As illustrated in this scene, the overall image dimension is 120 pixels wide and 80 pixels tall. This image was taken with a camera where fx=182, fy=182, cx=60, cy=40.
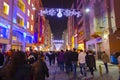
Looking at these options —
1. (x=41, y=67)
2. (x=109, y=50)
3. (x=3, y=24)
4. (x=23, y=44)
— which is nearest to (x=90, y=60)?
(x=41, y=67)

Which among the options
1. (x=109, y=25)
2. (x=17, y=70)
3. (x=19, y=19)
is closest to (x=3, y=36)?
(x=19, y=19)

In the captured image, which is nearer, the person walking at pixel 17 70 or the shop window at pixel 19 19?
the person walking at pixel 17 70

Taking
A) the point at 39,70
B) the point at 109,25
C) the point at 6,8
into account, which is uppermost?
the point at 6,8

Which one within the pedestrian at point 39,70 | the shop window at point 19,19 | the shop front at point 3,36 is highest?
the shop window at point 19,19

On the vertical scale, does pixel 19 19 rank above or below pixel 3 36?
above

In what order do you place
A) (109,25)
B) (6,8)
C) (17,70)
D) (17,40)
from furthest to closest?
(17,40)
(6,8)
(109,25)
(17,70)

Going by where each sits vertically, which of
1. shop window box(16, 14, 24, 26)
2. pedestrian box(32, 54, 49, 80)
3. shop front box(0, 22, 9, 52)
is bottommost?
pedestrian box(32, 54, 49, 80)

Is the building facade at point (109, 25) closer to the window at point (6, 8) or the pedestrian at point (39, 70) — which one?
the window at point (6, 8)

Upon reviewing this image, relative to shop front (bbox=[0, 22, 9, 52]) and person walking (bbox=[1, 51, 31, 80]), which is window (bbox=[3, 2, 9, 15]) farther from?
person walking (bbox=[1, 51, 31, 80])

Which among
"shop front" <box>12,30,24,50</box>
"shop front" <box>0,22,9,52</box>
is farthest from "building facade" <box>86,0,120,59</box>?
"shop front" <box>0,22,9,52</box>

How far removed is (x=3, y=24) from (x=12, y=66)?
2369 centimetres

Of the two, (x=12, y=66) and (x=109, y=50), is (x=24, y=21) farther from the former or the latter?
(x=12, y=66)

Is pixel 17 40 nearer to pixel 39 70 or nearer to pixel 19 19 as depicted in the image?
pixel 19 19

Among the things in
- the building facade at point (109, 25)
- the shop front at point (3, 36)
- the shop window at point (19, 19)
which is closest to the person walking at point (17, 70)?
the shop front at point (3, 36)
